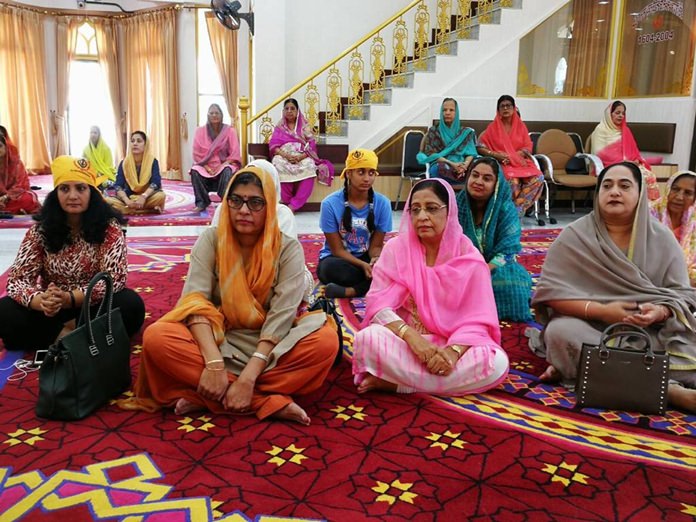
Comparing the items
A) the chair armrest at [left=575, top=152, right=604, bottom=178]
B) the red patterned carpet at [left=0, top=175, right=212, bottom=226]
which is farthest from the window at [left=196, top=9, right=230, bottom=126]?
the chair armrest at [left=575, top=152, right=604, bottom=178]

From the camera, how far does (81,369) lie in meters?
2.10

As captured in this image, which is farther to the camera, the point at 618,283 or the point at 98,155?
the point at 98,155

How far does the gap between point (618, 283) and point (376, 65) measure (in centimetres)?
599

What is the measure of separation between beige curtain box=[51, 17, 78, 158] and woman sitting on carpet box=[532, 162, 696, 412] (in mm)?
11070

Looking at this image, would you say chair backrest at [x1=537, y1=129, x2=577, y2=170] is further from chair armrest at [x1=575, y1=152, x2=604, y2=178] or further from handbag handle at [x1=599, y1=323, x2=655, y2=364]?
handbag handle at [x1=599, y1=323, x2=655, y2=364]

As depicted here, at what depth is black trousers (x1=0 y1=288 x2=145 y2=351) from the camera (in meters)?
2.67

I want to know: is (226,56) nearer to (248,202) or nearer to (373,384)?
(248,202)

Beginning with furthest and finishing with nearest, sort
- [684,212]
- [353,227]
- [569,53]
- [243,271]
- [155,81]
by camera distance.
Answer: [155,81]
[569,53]
[353,227]
[684,212]
[243,271]

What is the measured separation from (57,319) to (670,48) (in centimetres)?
795

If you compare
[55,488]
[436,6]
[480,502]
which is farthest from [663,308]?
[436,6]

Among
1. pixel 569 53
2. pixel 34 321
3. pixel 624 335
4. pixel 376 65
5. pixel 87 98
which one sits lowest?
pixel 34 321

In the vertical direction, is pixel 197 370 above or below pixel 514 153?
below

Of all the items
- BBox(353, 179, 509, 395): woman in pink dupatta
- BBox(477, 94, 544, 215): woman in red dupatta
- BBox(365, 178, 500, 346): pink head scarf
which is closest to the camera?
BBox(353, 179, 509, 395): woman in pink dupatta

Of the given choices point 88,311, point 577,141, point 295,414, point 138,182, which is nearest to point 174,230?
point 138,182
